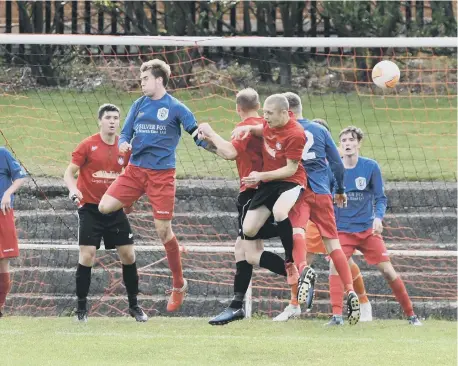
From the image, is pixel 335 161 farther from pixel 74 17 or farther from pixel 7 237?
pixel 74 17

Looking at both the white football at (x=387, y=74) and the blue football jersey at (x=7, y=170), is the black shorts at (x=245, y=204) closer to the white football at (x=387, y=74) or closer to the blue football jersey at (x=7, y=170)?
the white football at (x=387, y=74)

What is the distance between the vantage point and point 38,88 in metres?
19.8

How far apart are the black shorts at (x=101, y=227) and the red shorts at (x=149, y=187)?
1.62ft

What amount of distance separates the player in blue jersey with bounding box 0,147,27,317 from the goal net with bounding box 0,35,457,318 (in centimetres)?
74

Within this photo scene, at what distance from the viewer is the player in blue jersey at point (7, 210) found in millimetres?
12117

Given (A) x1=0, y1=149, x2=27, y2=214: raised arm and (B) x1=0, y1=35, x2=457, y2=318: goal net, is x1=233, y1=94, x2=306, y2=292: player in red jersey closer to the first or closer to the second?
(B) x1=0, y1=35, x2=457, y2=318: goal net

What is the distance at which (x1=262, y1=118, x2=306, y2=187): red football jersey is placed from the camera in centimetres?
1020

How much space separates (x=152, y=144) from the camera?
11.1 m

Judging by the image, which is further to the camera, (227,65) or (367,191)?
(227,65)

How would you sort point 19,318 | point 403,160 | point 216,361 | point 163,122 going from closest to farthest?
point 216,361
point 163,122
point 19,318
point 403,160

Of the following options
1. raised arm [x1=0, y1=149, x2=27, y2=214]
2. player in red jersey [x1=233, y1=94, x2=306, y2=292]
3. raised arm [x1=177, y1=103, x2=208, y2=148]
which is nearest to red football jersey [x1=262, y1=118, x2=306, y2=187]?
player in red jersey [x1=233, y1=94, x2=306, y2=292]

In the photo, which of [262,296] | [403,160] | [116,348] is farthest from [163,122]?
[403,160]

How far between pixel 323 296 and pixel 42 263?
3.44m

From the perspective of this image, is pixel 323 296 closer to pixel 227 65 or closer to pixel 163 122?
pixel 163 122
